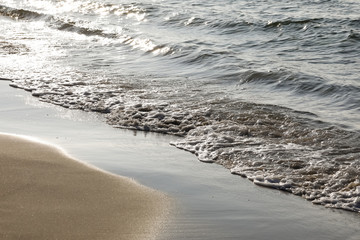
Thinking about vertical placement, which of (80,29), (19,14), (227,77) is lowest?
(19,14)

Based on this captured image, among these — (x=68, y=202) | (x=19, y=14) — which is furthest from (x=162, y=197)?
(x=19, y=14)

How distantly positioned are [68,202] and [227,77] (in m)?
5.10

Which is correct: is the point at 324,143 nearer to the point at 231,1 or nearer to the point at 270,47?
the point at 270,47

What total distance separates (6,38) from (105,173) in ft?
28.3

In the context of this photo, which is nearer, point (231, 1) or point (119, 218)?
point (119, 218)

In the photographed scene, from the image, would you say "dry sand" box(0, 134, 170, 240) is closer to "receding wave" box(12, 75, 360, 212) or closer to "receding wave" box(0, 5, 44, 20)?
"receding wave" box(12, 75, 360, 212)

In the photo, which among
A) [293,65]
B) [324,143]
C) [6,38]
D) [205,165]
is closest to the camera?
[205,165]

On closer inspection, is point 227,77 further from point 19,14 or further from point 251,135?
point 19,14

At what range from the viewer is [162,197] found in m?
4.58

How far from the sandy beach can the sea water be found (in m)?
0.24

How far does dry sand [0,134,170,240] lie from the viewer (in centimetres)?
391

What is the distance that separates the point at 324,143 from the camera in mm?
5938

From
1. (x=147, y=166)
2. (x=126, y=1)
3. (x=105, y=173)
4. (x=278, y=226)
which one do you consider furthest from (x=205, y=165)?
(x=126, y=1)

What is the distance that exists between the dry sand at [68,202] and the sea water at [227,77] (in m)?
1.15
